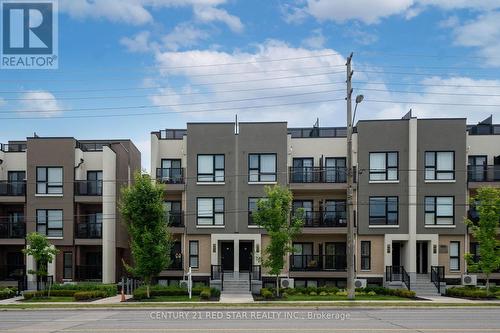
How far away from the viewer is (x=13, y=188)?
37938 mm

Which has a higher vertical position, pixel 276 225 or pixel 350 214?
pixel 350 214

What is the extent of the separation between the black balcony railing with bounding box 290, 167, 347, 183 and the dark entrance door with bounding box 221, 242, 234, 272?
6.54 meters

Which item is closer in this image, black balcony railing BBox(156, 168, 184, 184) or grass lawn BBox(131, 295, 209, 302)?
grass lawn BBox(131, 295, 209, 302)

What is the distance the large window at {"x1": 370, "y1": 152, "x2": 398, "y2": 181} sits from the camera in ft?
120

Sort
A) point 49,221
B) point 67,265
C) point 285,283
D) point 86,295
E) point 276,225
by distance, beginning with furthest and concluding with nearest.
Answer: point 67,265, point 49,221, point 285,283, point 276,225, point 86,295

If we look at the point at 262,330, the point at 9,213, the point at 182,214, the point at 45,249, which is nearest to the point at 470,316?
the point at 262,330

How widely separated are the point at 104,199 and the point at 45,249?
597cm

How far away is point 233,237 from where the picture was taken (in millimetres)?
36500

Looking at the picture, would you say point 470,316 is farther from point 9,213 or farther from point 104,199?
point 9,213

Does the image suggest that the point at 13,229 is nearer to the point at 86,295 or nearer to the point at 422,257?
the point at 86,295

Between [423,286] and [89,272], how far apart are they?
2284 cm

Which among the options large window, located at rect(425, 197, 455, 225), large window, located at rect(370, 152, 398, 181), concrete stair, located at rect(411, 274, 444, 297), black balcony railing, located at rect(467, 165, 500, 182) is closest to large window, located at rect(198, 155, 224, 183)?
large window, located at rect(370, 152, 398, 181)

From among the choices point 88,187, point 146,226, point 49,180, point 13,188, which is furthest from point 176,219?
point 13,188

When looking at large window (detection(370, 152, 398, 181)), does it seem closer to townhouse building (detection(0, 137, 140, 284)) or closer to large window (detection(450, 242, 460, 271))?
large window (detection(450, 242, 460, 271))
